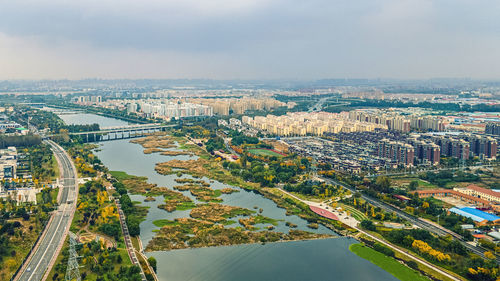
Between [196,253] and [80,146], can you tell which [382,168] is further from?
[80,146]

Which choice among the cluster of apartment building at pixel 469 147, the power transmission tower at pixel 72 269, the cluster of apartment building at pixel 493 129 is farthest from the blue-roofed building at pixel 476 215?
the cluster of apartment building at pixel 493 129

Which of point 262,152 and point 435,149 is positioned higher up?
point 435,149

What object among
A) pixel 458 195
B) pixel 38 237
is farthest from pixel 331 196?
pixel 38 237

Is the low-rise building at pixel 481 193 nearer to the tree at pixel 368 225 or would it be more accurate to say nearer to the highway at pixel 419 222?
the highway at pixel 419 222

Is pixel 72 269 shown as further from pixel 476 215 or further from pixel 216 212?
pixel 476 215

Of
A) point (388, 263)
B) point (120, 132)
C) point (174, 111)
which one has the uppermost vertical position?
point (174, 111)

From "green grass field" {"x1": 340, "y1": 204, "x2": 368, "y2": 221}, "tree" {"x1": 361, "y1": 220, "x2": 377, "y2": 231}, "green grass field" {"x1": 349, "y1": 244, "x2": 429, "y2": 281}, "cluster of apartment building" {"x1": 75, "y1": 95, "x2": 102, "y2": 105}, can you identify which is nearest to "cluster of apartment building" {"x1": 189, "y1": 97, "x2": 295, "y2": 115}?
"cluster of apartment building" {"x1": 75, "y1": 95, "x2": 102, "y2": 105}

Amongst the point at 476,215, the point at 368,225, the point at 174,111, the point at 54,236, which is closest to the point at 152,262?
the point at 54,236
